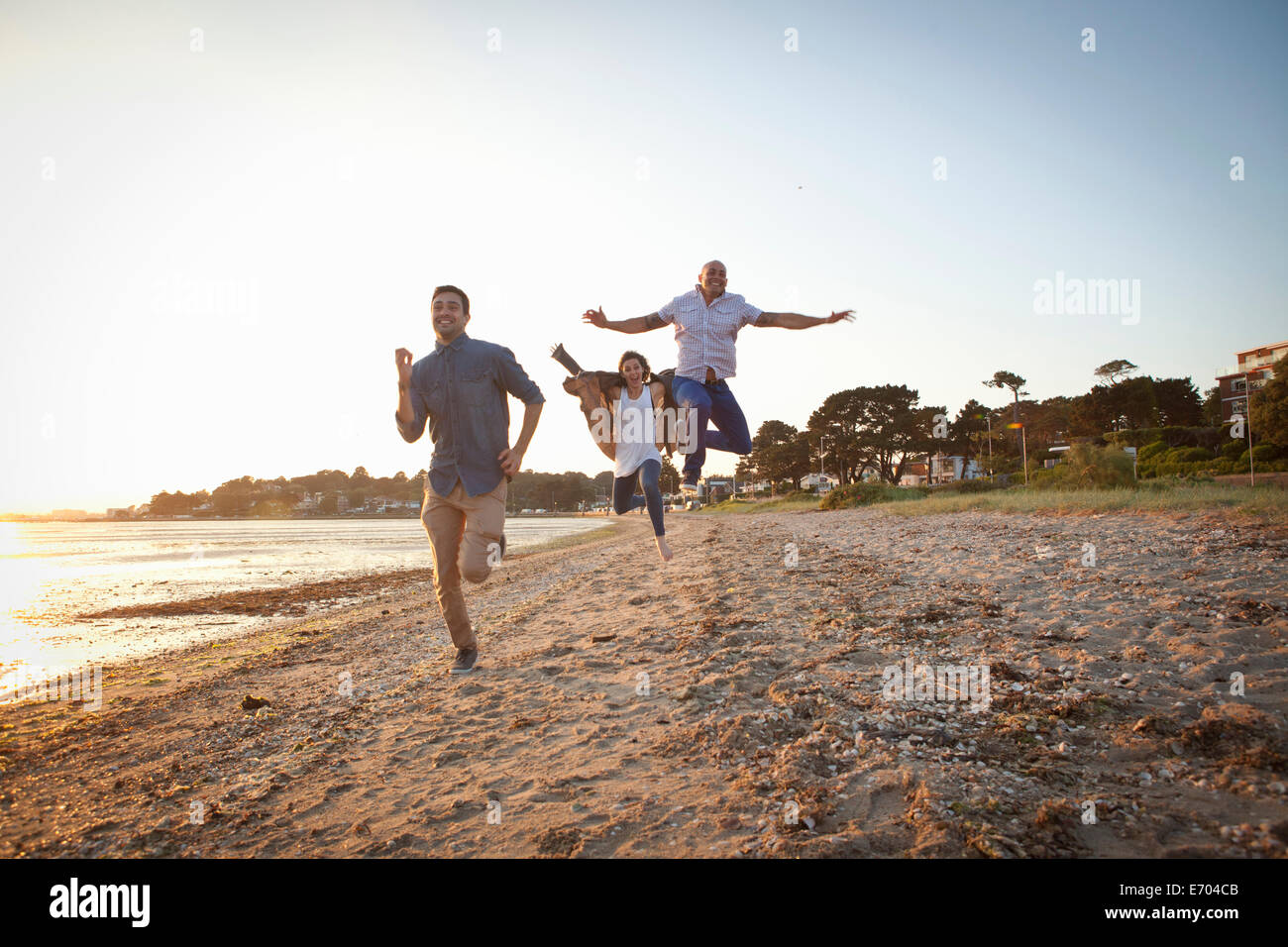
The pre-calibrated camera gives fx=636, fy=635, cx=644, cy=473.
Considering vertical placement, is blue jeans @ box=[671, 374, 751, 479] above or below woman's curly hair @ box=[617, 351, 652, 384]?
below

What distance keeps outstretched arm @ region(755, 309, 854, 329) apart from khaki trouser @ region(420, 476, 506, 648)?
3192 mm

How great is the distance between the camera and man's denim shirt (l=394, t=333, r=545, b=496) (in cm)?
514

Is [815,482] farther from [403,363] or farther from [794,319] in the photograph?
[403,363]

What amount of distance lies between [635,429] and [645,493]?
66 cm

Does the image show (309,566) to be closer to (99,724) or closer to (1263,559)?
(99,724)

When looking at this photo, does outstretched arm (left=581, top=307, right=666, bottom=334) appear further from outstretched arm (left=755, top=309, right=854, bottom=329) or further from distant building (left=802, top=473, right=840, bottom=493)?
distant building (left=802, top=473, right=840, bottom=493)

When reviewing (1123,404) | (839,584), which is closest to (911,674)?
(839,584)

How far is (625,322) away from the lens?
6.46m

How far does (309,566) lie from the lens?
2325 cm

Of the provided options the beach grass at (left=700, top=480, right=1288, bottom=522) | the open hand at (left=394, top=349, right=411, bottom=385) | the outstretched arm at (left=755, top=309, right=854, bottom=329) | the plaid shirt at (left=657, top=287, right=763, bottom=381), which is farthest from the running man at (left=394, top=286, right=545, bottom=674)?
the beach grass at (left=700, top=480, right=1288, bottom=522)

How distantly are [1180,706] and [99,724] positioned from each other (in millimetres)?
8754

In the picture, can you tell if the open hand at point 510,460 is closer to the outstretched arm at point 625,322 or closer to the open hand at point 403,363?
the open hand at point 403,363

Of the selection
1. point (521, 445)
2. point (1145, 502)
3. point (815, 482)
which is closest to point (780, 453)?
point (815, 482)

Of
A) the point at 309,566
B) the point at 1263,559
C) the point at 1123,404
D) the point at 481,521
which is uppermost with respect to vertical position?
the point at 1123,404
